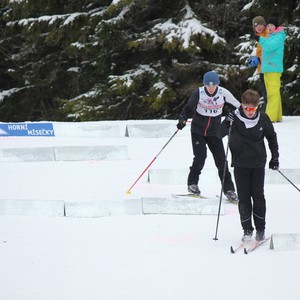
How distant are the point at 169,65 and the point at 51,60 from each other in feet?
16.0

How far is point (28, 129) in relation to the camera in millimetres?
12609

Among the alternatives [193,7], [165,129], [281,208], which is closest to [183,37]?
[193,7]

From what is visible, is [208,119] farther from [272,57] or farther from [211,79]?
[272,57]

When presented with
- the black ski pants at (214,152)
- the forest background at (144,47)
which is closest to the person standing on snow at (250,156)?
the black ski pants at (214,152)

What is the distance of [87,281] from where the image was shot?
218 inches

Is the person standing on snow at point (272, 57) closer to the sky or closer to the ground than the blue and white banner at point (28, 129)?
closer to the sky

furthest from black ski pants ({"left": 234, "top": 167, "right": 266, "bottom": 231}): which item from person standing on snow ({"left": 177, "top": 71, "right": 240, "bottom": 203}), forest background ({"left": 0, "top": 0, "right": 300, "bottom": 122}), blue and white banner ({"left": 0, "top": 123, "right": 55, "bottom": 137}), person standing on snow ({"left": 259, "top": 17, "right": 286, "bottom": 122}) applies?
forest background ({"left": 0, "top": 0, "right": 300, "bottom": 122})

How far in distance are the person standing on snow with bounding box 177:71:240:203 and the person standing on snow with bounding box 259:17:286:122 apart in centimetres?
416

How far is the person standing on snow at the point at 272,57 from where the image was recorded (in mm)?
11789

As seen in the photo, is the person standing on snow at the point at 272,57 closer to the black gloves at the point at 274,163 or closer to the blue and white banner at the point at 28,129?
the blue and white banner at the point at 28,129

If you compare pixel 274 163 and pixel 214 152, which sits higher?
pixel 274 163

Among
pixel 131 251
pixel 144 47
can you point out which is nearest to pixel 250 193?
pixel 131 251

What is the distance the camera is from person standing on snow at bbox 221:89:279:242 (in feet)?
21.0

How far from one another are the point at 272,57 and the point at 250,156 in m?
5.83
